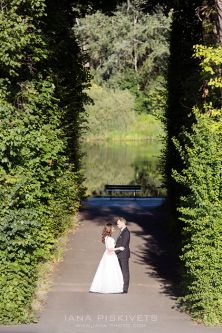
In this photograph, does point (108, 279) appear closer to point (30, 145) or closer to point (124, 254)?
point (124, 254)

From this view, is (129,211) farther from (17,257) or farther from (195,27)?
(17,257)

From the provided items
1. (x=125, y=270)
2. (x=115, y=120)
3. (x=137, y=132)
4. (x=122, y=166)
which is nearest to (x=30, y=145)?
(x=125, y=270)

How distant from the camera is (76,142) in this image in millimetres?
23984

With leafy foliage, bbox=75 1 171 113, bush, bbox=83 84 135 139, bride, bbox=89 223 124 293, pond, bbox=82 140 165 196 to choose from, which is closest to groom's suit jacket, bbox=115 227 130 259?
bride, bbox=89 223 124 293

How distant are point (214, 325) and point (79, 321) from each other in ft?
7.45

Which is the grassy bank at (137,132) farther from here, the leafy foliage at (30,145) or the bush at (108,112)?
the leafy foliage at (30,145)

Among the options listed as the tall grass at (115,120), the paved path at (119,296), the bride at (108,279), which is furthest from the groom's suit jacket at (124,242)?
the tall grass at (115,120)

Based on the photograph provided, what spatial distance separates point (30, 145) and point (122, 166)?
36634 millimetres

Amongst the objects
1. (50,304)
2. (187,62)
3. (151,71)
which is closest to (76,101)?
(187,62)

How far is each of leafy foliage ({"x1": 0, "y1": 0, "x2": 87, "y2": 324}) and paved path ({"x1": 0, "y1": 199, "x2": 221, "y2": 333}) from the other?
0.60 metres

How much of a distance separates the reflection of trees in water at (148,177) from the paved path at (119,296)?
595 inches

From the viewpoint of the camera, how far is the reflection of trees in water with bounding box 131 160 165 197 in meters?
36.5

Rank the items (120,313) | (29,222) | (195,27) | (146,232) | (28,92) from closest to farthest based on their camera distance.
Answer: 1. (29,222)
2. (120,313)
3. (28,92)
4. (146,232)
5. (195,27)

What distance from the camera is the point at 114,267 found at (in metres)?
13.5
